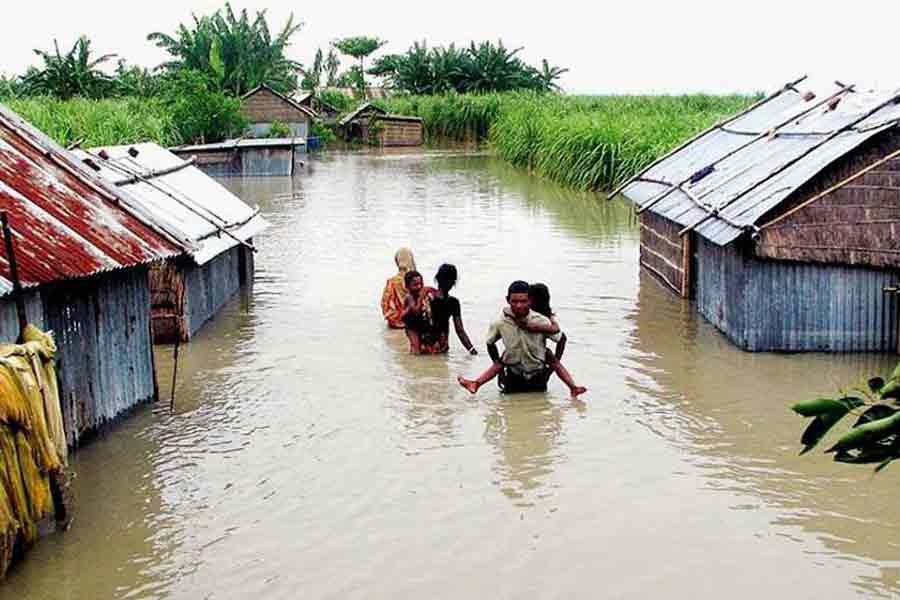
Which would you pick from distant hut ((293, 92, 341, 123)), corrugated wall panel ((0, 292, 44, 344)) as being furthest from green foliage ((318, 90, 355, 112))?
corrugated wall panel ((0, 292, 44, 344))

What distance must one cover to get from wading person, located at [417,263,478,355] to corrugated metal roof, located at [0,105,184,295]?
2.68m

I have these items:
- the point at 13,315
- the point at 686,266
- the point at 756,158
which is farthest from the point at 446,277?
the point at 13,315

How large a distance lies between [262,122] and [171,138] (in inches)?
287

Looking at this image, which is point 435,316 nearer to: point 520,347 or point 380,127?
point 520,347

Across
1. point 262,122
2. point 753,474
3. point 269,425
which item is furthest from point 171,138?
point 753,474

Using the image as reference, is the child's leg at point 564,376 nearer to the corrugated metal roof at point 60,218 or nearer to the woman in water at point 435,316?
the woman in water at point 435,316

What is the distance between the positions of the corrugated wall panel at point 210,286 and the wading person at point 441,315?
226cm

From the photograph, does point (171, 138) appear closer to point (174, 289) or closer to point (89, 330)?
point (174, 289)

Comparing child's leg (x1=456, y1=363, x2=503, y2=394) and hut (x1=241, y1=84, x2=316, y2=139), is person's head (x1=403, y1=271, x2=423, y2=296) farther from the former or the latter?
hut (x1=241, y1=84, x2=316, y2=139)

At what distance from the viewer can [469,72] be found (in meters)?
56.3

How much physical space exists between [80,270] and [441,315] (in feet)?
14.0

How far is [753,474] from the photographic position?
293 inches

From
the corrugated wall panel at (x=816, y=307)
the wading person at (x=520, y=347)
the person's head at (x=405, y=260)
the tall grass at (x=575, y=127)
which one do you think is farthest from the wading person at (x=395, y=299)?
the tall grass at (x=575, y=127)

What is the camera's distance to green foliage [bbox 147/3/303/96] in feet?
142
